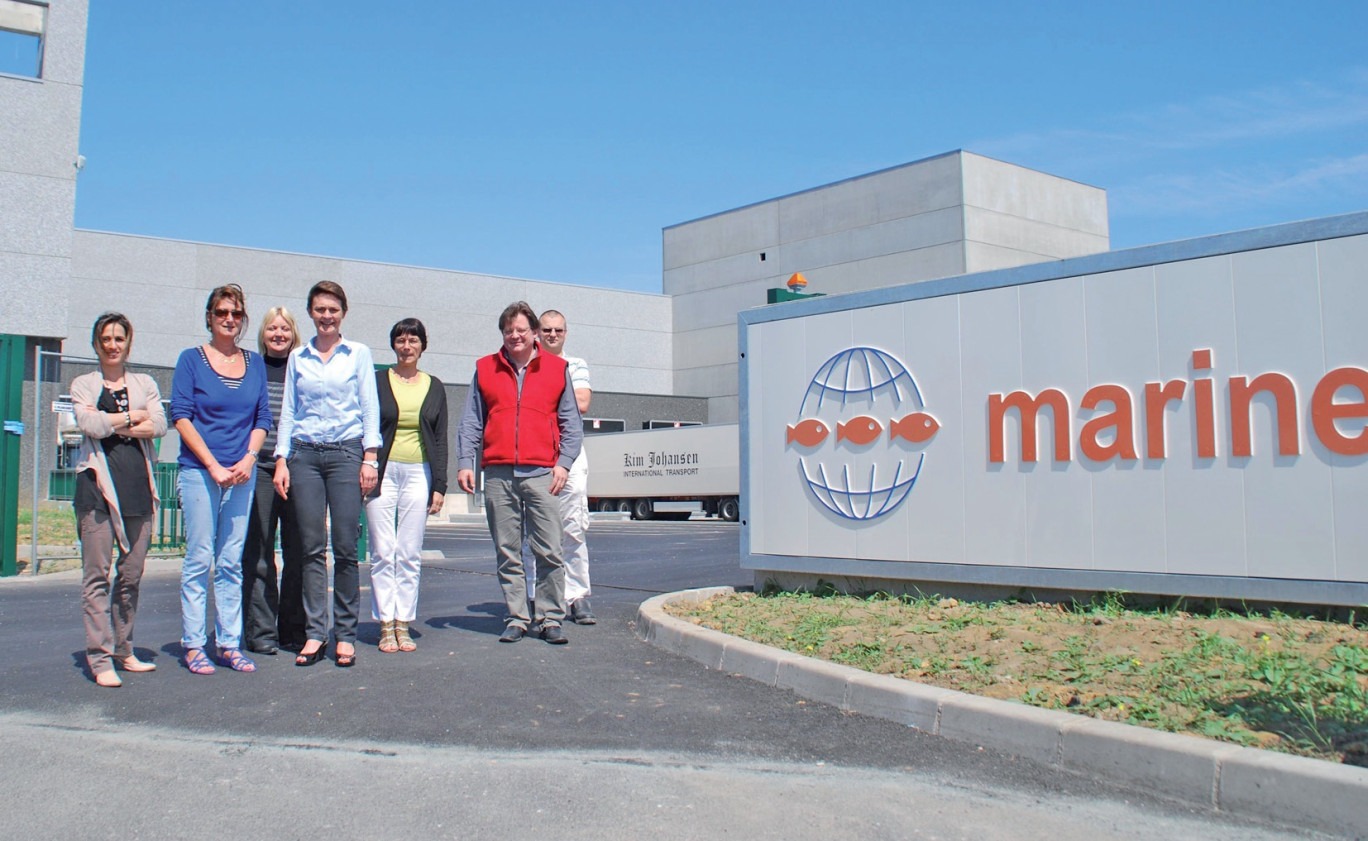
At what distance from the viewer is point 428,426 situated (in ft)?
20.9

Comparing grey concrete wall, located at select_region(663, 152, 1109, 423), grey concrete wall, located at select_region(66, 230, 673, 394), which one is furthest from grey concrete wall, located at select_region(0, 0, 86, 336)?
grey concrete wall, located at select_region(663, 152, 1109, 423)

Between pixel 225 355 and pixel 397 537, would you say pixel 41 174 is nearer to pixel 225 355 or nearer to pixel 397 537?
pixel 225 355

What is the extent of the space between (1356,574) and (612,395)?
36168 mm

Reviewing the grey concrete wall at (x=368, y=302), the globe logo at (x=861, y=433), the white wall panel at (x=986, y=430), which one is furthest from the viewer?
the grey concrete wall at (x=368, y=302)

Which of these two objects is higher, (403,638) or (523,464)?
(523,464)

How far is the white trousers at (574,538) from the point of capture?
7.10 m

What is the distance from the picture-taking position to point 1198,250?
606 centimetres

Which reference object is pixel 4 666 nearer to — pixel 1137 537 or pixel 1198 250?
pixel 1137 537

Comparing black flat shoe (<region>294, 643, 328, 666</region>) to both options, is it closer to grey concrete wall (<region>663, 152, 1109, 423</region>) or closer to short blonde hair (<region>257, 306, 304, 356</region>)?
short blonde hair (<region>257, 306, 304, 356</region>)

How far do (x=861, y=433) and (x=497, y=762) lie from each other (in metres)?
4.16

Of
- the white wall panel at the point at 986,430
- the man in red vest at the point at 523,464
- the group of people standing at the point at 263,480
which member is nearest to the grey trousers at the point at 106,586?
the group of people standing at the point at 263,480

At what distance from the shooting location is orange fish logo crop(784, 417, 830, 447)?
25.2 ft

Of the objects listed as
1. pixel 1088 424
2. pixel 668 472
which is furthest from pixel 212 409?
pixel 668 472

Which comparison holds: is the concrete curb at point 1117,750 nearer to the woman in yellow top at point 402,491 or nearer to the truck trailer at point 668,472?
the woman in yellow top at point 402,491
